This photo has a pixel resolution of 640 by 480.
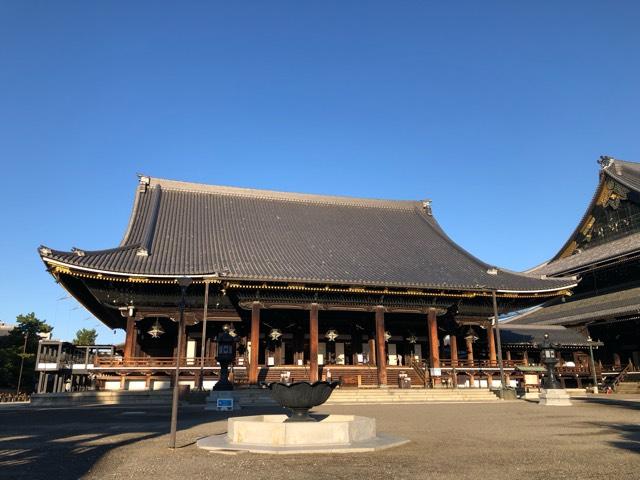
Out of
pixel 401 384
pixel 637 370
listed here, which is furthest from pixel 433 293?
pixel 637 370

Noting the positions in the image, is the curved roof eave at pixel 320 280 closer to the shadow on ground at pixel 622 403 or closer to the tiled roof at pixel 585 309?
the tiled roof at pixel 585 309

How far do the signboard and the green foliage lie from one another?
3346cm

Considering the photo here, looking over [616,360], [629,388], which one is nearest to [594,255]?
[616,360]

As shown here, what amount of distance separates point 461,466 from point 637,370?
1232 inches

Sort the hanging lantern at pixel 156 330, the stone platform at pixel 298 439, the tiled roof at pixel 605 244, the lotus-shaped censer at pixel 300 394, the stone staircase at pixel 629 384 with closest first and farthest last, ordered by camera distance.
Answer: the stone platform at pixel 298 439 → the lotus-shaped censer at pixel 300 394 → the hanging lantern at pixel 156 330 → the stone staircase at pixel 629 384 → the tiled roof at pixel 605 244

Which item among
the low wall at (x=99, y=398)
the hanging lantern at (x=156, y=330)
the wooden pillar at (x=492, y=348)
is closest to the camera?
the low wall at (x=99, y=398)

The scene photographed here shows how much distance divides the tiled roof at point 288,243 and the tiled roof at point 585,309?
19.6 ft

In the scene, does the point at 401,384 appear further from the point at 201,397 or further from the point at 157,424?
the point at 157,424

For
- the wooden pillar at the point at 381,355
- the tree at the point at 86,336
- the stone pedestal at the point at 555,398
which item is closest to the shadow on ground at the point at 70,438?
the wooden pillar at the point at 381,355

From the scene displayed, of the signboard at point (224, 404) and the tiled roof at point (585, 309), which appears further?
the tiled roof at point (585, 309)

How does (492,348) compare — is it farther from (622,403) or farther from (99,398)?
(99,398)

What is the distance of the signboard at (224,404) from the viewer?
18.2 metres

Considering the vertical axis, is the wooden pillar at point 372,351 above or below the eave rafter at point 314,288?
below

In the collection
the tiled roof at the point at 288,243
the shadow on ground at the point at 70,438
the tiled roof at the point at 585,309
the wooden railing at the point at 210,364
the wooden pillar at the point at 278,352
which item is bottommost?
the shadow on ground at the point at 70,438
